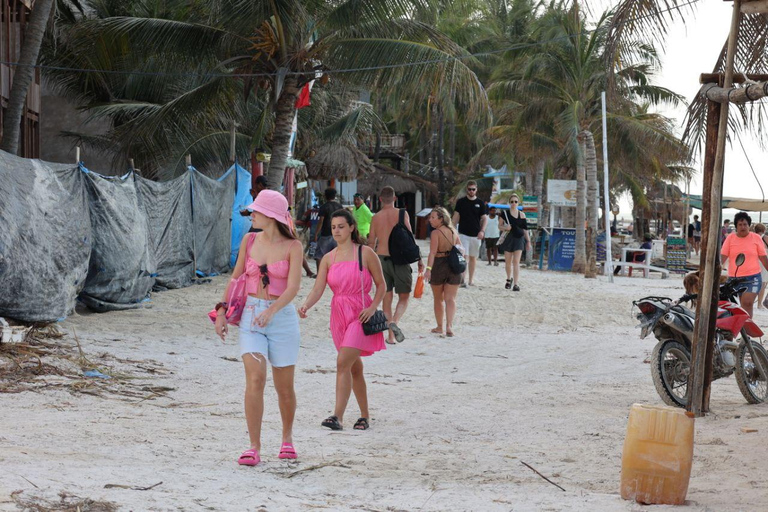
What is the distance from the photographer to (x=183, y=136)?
2278cm

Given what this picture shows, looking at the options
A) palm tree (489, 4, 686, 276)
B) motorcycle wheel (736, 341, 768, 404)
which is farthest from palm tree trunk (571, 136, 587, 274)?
motorcycle wheel (736, 341, 768, 404)

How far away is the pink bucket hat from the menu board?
22.3 m

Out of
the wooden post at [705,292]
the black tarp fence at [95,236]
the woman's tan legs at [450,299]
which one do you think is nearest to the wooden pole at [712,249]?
the wooden post at [705,292]

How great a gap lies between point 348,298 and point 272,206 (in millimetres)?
1213

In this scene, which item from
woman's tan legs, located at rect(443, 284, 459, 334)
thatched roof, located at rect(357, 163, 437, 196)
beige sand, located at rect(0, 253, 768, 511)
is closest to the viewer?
beige sand, located at rect(0, 253, 768, 511)

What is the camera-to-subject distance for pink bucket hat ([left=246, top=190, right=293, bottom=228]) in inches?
205

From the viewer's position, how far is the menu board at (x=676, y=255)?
25.9 metres

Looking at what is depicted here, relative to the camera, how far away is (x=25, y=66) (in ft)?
46.1

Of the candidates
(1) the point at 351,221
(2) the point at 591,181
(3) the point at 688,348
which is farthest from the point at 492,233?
(1) the point at 351,221

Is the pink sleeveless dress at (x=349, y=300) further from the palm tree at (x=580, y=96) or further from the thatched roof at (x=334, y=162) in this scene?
the thatched roof at (x=334, y=162)

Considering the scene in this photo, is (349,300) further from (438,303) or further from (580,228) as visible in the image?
(580,228)

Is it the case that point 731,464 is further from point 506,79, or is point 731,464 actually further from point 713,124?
point 506,79

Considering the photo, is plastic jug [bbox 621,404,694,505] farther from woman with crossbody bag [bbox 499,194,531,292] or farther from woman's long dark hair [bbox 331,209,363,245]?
woman with crossbody bag [bbox 499,194,531,292]

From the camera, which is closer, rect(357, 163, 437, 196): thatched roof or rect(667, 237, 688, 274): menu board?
rect(667, 237, 688, 274): menu board
